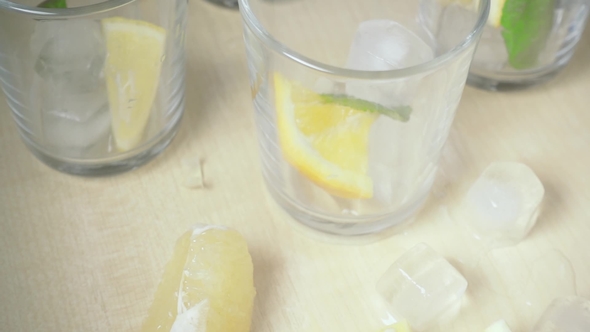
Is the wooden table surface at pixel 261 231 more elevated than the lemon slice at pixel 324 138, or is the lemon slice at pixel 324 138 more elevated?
the lemon slice at pixel 324 138

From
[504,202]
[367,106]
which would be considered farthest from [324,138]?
[504,202]

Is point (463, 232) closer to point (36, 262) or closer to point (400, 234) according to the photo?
point (400, 234)

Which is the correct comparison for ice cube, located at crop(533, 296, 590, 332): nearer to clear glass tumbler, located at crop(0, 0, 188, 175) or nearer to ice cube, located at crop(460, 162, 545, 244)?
ice cube, located at crop(460, 162, 545, 244)

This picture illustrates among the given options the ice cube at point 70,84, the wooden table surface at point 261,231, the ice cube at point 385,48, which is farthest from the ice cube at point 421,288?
the ice cube at point 70,84

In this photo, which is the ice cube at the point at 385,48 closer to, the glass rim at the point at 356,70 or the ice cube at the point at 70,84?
the glass rim at the point at 356,70

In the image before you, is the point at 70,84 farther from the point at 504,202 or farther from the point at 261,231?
the point at 504,202

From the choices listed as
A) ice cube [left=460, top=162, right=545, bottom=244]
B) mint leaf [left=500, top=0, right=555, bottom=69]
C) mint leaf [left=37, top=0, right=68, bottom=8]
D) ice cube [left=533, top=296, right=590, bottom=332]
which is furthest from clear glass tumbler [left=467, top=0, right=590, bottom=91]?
mint leaf [left=37, top=0, right=68, bottom=8]

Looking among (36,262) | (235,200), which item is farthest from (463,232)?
(36,262)
